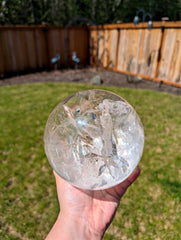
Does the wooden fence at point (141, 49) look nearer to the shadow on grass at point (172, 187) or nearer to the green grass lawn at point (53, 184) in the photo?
the green grass lawn at point (53, 184)

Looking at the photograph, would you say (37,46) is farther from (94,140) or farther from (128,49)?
(94,140)

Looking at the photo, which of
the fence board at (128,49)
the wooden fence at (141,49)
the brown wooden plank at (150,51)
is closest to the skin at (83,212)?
the wooden fence at (141,49)

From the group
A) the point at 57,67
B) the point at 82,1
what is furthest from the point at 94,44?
the point at 82,1

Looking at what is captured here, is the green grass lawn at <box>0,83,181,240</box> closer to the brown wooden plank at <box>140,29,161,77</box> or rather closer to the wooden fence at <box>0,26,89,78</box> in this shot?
the brown wooden plank at <box>140,29,161,77</box>

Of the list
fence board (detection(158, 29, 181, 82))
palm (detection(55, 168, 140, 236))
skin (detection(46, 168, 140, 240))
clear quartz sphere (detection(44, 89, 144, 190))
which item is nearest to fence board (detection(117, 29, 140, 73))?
fence board (detection(158, 29, 181, 82))

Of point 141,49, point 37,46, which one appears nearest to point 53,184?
point 141,49
